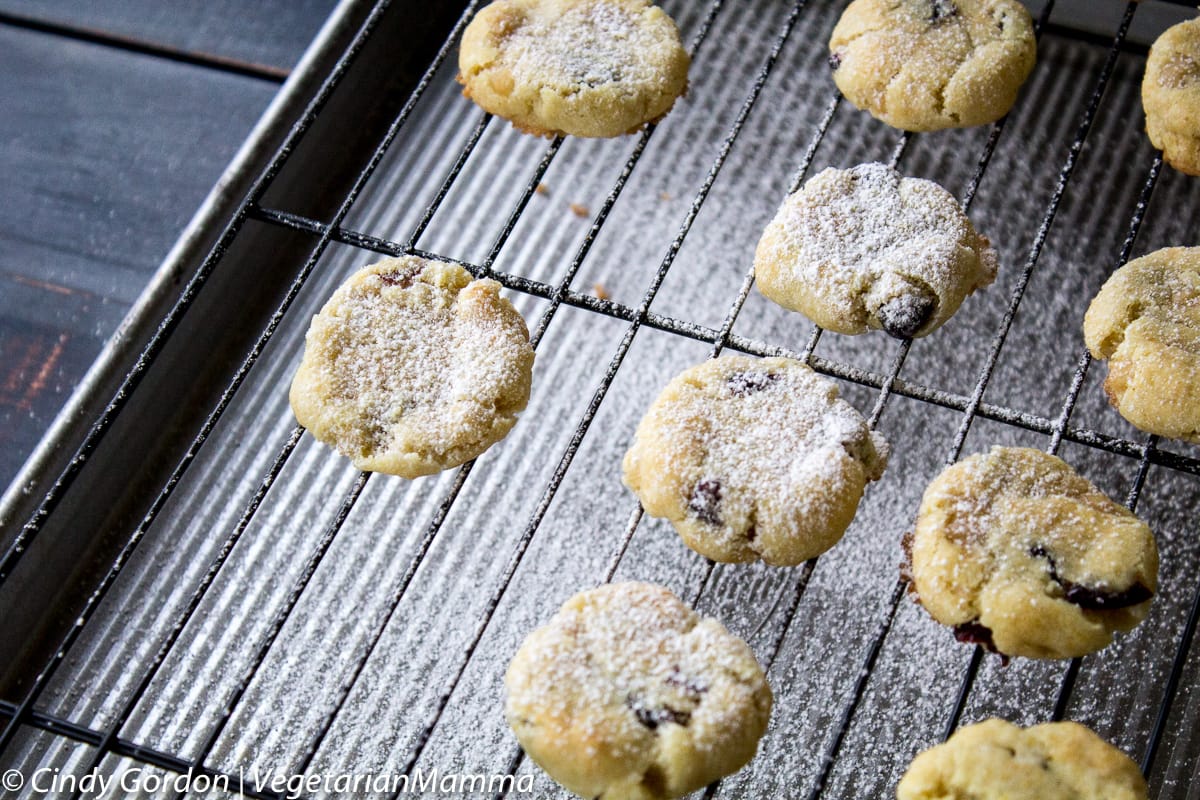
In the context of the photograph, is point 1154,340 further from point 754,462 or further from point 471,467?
point 471,467

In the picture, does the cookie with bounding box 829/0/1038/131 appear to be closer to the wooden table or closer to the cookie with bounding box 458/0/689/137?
the cookie with bounding box 458/0/689/137

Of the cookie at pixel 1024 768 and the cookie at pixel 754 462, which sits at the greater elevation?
the cookie at pixel 754 462

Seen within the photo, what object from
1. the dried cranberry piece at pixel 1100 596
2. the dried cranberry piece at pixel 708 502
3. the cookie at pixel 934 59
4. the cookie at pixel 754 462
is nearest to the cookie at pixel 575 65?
the cookie at pixel 934 59

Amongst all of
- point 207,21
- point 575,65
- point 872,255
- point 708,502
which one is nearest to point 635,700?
point 708,502

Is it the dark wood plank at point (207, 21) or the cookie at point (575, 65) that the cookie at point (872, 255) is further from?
the dark wood plank at point (207, 21)

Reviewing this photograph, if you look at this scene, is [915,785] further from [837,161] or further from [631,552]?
[837,161]

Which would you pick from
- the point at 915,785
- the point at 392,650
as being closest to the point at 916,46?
the point at 915,785

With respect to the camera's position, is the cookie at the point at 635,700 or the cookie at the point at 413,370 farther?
the cookie at the point at 413,370
